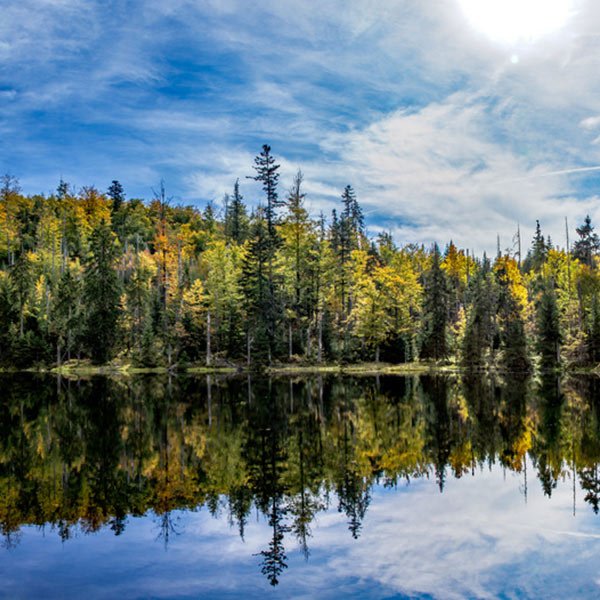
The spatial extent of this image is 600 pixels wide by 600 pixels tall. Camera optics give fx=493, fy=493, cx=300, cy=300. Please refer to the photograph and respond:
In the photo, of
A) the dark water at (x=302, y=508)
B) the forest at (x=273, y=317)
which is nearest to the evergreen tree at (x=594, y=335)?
the forest at (x=273, y=317)

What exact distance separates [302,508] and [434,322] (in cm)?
4599

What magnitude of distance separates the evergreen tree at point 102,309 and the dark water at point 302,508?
3594 cm

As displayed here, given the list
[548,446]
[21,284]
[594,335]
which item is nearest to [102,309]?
[21,284]

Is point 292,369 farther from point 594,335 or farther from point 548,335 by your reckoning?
point 594,335

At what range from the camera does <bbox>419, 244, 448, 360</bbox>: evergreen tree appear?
52.6m

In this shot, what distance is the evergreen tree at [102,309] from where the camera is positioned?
53156mm

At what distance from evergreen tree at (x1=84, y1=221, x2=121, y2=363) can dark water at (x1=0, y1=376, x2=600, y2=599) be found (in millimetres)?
35936

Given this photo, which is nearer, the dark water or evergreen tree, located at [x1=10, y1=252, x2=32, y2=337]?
the dark water

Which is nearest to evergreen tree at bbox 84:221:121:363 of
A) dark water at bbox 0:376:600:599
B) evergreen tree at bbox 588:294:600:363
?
dark water at bbox 0:376:600:599

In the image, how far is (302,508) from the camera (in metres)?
9.25

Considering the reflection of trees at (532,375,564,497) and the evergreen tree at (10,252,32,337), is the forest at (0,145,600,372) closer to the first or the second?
the evergreen tree at (10,252,32,337)

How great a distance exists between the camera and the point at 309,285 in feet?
178

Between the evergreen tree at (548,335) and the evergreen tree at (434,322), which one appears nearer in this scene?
the evergreen tree at (548,335)

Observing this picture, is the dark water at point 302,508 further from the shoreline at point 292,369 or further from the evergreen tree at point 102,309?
the evergreen tree at point 102,309
